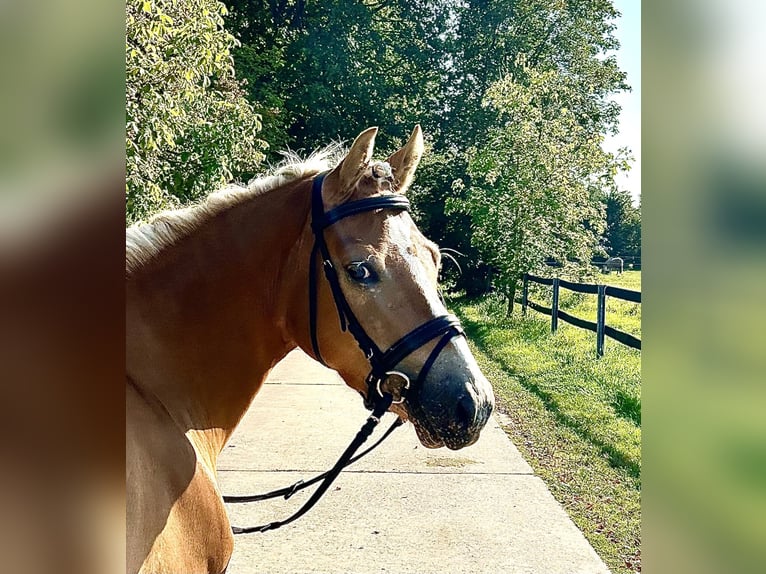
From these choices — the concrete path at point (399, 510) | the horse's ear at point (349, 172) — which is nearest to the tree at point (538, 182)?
the concrete path at point (399, 510)

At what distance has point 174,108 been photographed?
11.3 ft

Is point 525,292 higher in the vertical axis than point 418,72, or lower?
lower

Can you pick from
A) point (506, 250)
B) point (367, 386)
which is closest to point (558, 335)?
point (506, 250)

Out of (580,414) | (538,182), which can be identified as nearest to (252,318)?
(580,414)

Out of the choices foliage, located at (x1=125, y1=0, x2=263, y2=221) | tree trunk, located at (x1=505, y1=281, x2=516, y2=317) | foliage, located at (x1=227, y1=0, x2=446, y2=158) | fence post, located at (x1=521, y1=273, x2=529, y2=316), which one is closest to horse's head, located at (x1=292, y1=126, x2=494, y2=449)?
foliage, located at (x1=125, y1=0, x2=263, y2=221)

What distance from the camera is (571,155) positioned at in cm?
921

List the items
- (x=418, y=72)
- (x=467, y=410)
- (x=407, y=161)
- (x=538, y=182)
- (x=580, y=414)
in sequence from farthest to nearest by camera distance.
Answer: (x=418, y=72)
(x=538, y=182)
(x=580, y=414)
(x=407, y=161)
(x=467, y=410)

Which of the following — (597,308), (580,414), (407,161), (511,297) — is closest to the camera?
(407,161)

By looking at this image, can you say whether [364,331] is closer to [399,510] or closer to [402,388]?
[402,388]

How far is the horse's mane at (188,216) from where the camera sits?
1.61 meters

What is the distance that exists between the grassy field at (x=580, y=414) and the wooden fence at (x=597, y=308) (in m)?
0.20

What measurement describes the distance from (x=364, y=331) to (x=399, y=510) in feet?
7.64

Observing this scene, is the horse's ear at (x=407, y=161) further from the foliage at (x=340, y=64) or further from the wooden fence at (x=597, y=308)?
the foliage at (x=340, y=64)

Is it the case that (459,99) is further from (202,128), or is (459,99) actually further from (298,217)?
(298,217)
